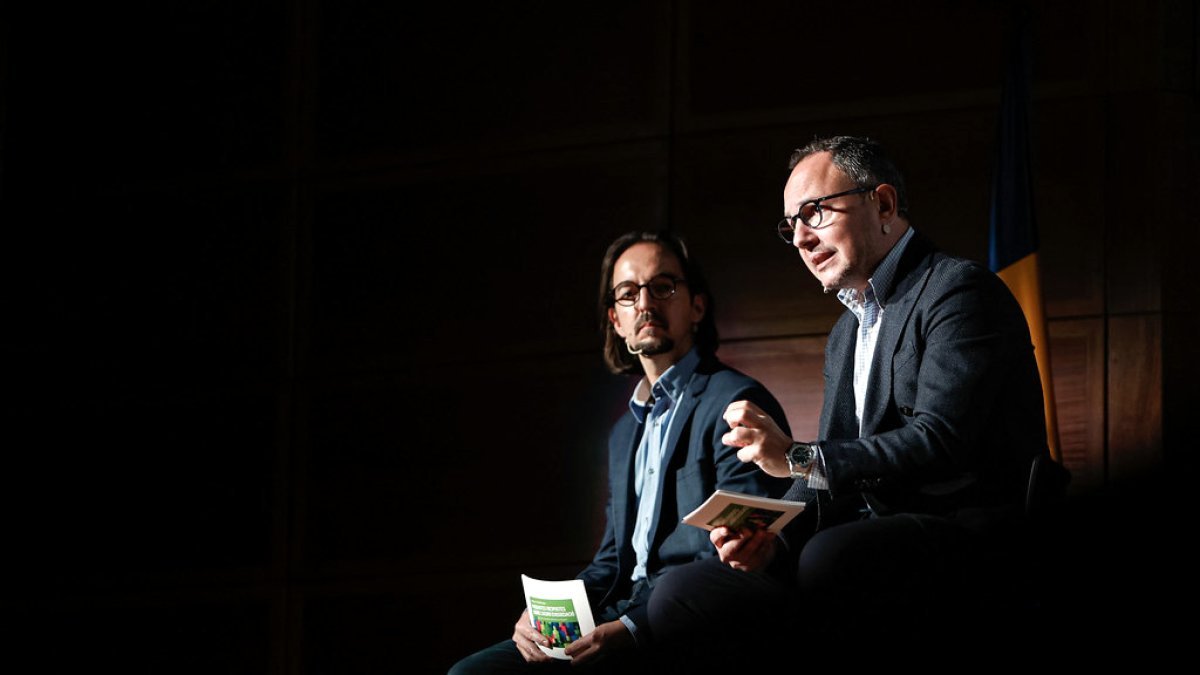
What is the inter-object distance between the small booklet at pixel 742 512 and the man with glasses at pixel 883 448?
0.11 ft

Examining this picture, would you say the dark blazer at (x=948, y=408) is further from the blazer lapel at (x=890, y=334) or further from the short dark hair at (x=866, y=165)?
the short dark hair at (x=866, y=165)

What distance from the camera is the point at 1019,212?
3.51 metres

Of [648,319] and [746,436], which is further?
[648,319]

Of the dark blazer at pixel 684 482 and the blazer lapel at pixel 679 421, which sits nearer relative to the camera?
the dark blazer at pixel 684 482

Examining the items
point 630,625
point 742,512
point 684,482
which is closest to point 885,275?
point 742,512

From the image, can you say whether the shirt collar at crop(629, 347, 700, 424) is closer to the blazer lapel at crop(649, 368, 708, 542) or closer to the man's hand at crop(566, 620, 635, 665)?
the blazer lapel at crop(649, 368, 708, 542)

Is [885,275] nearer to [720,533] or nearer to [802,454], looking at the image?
[802,454]

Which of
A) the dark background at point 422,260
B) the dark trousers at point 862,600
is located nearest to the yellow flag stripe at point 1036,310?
the dark background at point 422,260

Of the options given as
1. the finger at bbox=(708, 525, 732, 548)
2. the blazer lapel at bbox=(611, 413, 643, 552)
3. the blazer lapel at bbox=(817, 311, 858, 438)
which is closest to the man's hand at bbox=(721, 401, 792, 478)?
the finger at bbox=(708, 525, 732, 548)

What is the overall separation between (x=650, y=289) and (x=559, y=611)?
2.75 feet

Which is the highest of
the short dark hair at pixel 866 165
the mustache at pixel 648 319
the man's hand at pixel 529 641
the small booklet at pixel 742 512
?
the short dark hair at pixel 866 165

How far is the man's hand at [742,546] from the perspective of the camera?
2412 mm

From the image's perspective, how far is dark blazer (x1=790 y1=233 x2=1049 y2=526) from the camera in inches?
90.0

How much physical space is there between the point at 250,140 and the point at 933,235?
217 centimetres
